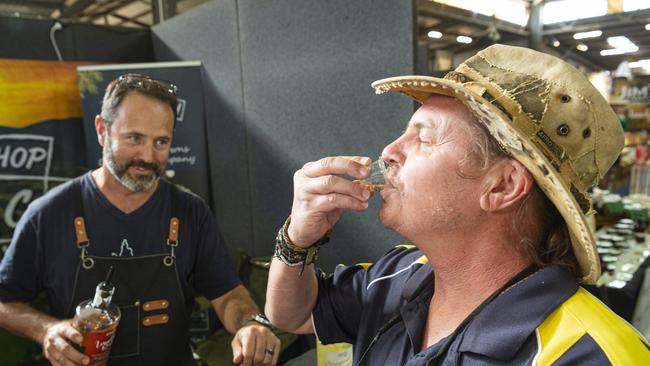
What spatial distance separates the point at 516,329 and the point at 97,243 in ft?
4.91

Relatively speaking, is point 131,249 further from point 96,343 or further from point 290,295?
point 290,295

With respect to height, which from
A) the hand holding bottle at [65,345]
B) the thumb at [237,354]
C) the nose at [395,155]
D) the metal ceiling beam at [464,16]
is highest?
the metal ceiling beam at [464,16]

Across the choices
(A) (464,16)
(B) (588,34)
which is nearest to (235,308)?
(A) (464,16)

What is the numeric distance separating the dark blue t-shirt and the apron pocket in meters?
0.19

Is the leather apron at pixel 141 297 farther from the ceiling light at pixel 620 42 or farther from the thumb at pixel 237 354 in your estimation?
the ceiling light at pixel 620 42

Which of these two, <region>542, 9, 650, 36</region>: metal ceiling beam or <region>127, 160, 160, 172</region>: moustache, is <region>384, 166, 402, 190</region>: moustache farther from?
<region>542, 9, 650, 36</region>: metal ceiling beam

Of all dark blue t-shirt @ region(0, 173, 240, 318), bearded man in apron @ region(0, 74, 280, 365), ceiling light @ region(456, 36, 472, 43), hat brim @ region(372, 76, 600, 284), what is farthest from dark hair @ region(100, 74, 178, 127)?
hat brim @ region(372, 76, 600, 284)

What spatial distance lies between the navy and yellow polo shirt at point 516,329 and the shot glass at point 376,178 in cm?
26

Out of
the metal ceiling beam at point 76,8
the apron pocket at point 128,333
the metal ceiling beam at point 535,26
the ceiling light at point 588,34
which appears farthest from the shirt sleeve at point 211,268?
the metal ceiling beam at point 76,8

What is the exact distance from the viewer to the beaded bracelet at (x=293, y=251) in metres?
0.99

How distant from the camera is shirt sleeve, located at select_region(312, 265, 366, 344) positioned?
114cm

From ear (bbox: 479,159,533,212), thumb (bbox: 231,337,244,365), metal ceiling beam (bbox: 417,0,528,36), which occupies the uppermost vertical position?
metal ceiling beam (bbox: 417,0,528,36)

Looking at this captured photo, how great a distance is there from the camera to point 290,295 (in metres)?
1.08

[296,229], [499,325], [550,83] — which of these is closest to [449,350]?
[499,325]
